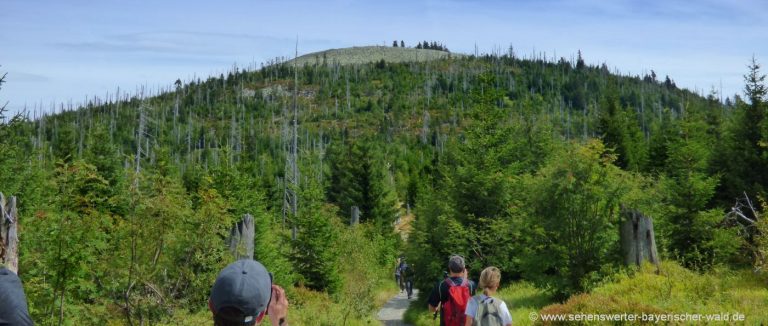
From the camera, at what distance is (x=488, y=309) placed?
6.32 m

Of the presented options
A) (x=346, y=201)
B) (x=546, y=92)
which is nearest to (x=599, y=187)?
(x=346, y=201)

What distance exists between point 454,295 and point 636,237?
28.2 ft

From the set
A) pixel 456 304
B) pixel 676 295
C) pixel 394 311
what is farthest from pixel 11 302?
pixel 394 311

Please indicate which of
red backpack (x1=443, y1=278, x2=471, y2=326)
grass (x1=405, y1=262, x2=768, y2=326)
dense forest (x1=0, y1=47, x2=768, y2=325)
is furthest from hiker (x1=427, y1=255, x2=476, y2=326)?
dense forest (x1=0, y1=47, x2=768, y2=325)

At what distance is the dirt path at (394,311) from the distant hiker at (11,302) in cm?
1794

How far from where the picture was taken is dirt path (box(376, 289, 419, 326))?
21163 mm

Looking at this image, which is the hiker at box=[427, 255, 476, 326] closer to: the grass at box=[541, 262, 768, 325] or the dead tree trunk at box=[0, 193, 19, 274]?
the grass at box=[541, 262, 768, 325]

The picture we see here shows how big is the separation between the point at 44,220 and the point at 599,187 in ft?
38.1

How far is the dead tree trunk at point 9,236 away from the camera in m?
9.74

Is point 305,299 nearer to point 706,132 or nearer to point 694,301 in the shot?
point 694,301

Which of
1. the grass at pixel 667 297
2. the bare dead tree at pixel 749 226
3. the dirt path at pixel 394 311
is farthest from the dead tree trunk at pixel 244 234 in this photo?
the bare dead tree at pixel 749 226

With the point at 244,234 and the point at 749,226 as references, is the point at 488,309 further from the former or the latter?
the point at 749,226

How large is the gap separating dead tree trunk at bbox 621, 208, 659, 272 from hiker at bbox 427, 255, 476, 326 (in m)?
8.21

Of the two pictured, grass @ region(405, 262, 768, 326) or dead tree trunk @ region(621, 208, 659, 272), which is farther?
dead tree trunk @ region(621, 208, 659, 272)
